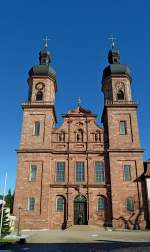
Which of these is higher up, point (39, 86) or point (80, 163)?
point (39, 86)

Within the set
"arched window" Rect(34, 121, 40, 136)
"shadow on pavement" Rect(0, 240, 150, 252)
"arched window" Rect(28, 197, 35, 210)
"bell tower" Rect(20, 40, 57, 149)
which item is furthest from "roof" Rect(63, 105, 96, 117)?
"shadow on pavement" Rect(0, 240, 150, 252)

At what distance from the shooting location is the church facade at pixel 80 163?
1188 inches

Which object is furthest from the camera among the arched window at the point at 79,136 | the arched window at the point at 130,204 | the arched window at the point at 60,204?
the arched window at the point at 79,136

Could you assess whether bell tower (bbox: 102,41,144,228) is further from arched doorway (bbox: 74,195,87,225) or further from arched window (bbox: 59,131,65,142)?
arched window (bbox: 59,131,65,142)

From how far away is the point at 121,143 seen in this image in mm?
33344

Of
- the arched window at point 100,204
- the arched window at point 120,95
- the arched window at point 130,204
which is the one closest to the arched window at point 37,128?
the arched window at point 100,204

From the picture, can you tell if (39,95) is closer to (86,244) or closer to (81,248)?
(86,244)

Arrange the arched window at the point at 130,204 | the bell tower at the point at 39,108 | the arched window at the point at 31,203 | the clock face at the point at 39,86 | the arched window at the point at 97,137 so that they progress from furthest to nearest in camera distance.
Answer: the clock face at the point at 39,86 < the arched window at the point at 97,137 < the bell tower at the point at 39,108 < the arched window at the point at 130,204 < the arched window at the point at 31,203

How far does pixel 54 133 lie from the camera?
34750 mm

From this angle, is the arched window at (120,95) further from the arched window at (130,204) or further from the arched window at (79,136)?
the arched window at (130,204)

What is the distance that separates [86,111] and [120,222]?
14292 millimetres

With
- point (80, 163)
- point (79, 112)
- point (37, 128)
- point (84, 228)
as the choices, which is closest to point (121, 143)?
point (80, 163)

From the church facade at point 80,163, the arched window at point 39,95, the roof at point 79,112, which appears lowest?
the church facade at point 80,163

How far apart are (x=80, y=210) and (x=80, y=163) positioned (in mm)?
5320
